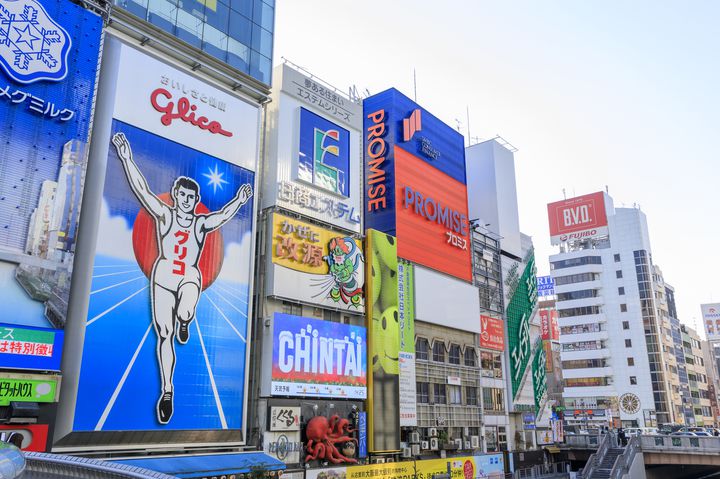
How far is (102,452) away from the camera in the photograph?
29078mm

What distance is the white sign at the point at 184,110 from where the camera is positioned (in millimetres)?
33406

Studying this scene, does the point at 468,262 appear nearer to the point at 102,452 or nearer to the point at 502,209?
the point at 502,209

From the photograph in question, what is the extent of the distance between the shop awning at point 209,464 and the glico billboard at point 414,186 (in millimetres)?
22179

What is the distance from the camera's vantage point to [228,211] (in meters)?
37.1

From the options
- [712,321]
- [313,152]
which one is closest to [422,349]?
[313,152]

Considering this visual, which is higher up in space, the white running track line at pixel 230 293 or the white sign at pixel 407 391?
the white running track line at pixel 230 293

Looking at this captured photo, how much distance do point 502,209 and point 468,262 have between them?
1078 centimetres

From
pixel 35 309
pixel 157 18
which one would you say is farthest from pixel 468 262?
pixel 35 309

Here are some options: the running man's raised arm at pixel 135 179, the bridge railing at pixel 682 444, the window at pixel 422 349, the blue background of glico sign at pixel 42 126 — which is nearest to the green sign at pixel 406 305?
the window at pixel 422 349

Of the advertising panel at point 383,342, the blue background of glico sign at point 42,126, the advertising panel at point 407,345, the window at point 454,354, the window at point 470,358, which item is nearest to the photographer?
the blue background of glico sign at point 42,126

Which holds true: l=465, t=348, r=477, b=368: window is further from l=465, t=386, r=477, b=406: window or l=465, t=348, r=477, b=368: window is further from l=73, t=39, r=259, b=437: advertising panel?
l=73, t=39, r=259, b=437: advertising panel

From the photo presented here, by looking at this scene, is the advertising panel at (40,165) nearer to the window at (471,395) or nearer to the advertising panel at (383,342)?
the advertising panel at (383,342)

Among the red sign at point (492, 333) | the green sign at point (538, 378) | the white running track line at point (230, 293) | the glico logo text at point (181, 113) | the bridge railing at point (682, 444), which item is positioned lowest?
the bridge railing at point (682, 444)

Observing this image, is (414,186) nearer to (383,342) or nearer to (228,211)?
(383,342)
